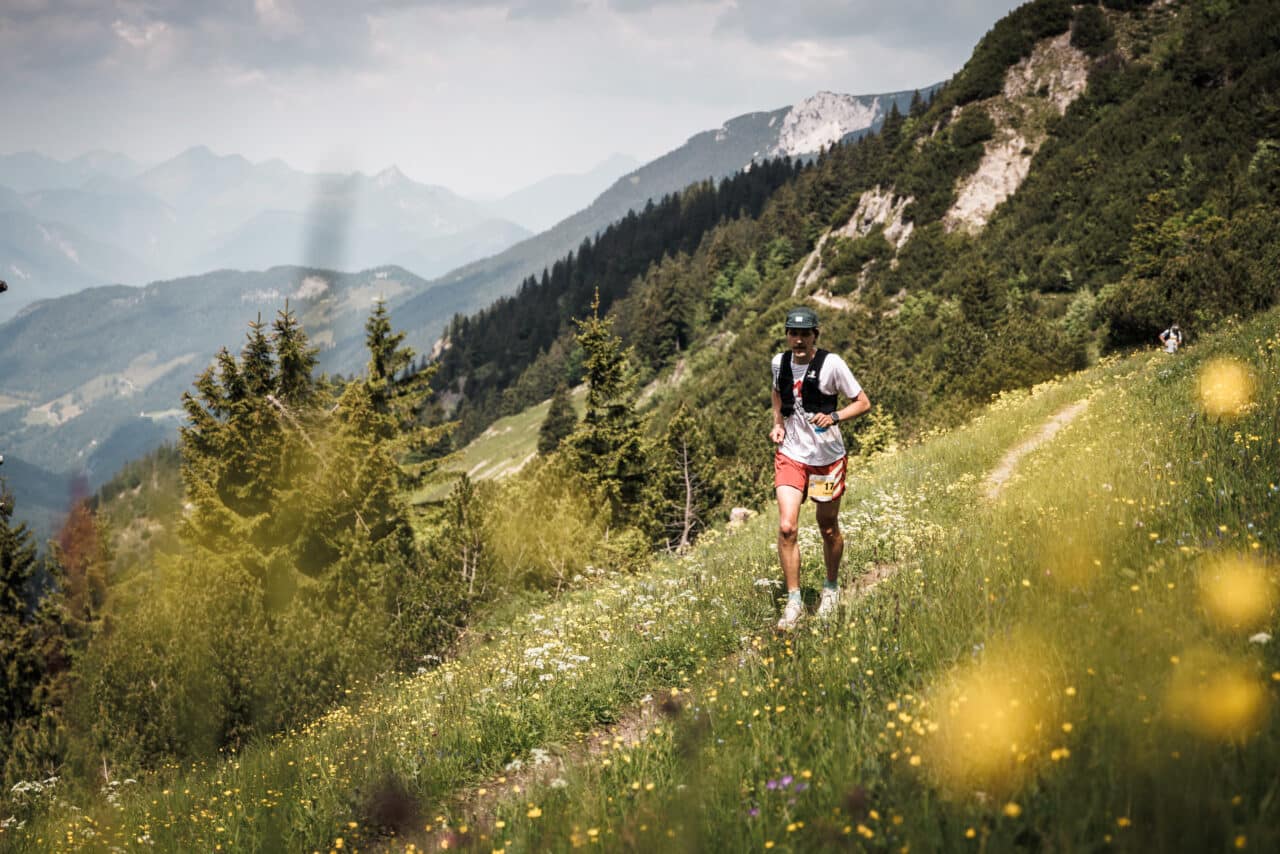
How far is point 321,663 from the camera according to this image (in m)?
14.5

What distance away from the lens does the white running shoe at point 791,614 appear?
5.53 meters

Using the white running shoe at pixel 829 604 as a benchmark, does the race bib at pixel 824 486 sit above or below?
above

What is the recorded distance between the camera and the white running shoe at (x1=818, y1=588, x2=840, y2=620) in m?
5.23

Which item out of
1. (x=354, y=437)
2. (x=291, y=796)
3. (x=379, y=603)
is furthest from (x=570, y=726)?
(x=354, y=437)

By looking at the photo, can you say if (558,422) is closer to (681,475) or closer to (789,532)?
(681,475)

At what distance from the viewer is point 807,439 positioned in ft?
19.6

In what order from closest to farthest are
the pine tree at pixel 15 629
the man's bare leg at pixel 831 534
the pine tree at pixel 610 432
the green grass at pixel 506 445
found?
1. the man's bare leg at pixel 831 534
2. the pine tree at pixel 15 629
3. the pine tree at pixel 610 432
4. the green grass at pixel 506 445

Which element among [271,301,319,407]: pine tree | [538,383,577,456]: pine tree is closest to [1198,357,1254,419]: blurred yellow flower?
[271,301,319,407]: pine tree

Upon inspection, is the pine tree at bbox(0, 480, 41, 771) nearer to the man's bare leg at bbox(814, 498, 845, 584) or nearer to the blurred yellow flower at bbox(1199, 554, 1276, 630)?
the man's bare leg at bbox(814, 498, 845, 584)

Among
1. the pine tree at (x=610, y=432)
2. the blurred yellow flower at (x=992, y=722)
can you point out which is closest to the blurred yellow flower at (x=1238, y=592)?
the blurred yellow flower at (x=992, y=722)

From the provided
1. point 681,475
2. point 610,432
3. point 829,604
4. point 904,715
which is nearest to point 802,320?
point 829,604

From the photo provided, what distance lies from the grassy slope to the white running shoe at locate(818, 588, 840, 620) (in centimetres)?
23

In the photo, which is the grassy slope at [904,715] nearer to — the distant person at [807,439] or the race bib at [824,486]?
the distant person at [807,439]

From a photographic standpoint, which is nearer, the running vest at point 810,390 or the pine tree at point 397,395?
the running vest at point 810,390
